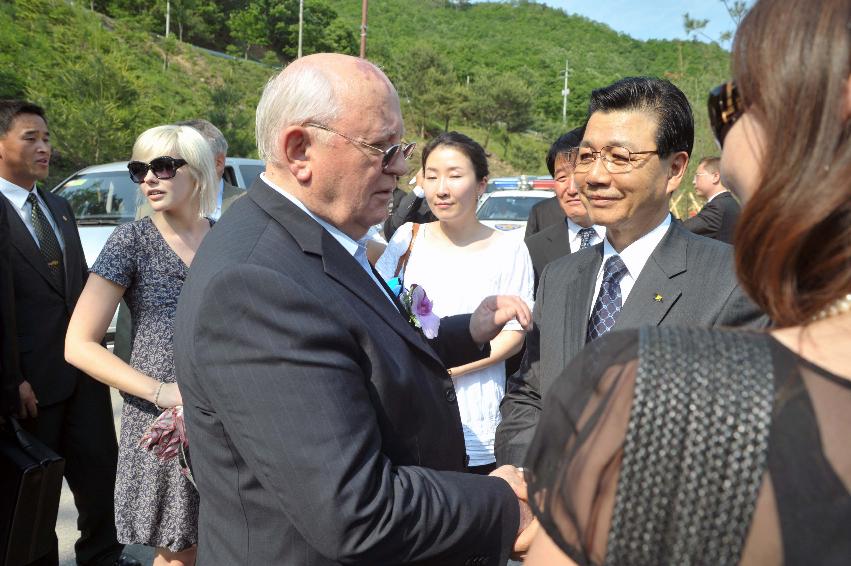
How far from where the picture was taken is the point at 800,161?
34.7 inches

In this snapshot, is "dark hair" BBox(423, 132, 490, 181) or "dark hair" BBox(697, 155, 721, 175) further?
"dark hair" BBox(697, 155, 721, 175)

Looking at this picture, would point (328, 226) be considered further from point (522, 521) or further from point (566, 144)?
point (566, 144)

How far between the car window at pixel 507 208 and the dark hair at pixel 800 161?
41.0ft

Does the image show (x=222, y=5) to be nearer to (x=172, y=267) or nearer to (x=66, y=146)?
(x=66, y=146)

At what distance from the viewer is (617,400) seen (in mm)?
877

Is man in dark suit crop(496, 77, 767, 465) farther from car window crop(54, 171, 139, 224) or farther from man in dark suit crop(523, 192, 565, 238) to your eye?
car window crop(54, 171, 139, 224)

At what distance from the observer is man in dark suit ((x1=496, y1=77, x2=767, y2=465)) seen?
2.26 metres

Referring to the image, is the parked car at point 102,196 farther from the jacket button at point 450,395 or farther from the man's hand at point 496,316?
the jacket button at point 450,395

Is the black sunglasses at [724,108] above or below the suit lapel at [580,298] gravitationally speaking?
above

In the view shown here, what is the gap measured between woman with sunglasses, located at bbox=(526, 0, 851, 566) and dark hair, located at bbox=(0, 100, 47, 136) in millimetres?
4433

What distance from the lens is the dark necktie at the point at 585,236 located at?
4.89 m

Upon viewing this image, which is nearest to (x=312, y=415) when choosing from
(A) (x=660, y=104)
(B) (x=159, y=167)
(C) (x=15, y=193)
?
(A) (x=660, y=104)

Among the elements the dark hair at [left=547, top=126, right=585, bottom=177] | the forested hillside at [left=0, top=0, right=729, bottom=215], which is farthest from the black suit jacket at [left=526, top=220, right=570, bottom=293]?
the forested hillside at [left=0, top=0, right=729, bottom=215]

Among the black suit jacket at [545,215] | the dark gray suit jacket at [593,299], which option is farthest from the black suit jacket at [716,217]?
the dark gray suit jacket at [593,299]
